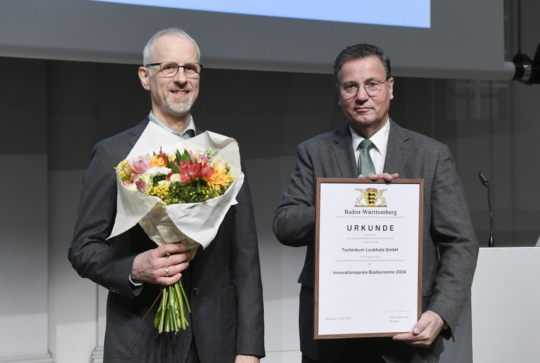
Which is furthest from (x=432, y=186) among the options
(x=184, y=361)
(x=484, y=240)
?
(x=484, y=240)

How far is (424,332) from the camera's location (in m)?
1.40

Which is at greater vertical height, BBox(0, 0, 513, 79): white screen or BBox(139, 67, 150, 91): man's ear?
BBox(0, 0, 513, 79): white screen

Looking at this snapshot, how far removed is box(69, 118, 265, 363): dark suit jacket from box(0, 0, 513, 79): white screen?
131 cm

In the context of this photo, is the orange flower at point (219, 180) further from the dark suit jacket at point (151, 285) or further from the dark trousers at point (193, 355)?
the dark trousers at point (193, 355)

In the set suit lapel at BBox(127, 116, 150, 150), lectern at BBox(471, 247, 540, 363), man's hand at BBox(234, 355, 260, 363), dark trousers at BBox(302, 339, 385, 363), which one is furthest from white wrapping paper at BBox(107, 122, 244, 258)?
lectern at BBox(471, 247, 540, 363)

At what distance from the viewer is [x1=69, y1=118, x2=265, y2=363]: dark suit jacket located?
1483mm

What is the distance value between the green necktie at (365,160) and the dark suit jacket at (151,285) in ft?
1.22

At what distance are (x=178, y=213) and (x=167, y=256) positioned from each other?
158 mm

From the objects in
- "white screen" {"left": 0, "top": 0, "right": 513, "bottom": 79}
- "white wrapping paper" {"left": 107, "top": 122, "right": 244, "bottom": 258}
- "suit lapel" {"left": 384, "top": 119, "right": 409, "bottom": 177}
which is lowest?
"white wrapping paper" {"left": 107, "top": 122, "right": 244, "bottom": 258}

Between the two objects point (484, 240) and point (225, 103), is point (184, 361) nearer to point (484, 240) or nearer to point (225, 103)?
point (225, 103)

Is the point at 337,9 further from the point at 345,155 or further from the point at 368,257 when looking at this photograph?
the point at 368,257

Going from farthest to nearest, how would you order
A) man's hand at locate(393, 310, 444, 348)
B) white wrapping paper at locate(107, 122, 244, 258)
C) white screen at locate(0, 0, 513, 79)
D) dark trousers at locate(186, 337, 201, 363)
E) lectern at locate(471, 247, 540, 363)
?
lectern at locate(471, 247, 540, 363), white screen at locate(0, 0, 513, 79), dark trousers at locate(186, 337, 201, 363), man's hand at locate(393, 310, 444, 348), white wrapping paper at locate(107, 122, 244, 258)

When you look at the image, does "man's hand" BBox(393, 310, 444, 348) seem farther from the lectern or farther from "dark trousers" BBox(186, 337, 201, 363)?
the lectern

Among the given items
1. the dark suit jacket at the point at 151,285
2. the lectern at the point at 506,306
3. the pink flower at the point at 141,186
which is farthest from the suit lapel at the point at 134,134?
the lectern at the point at 506,306
